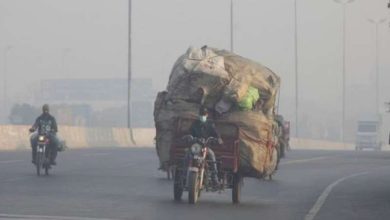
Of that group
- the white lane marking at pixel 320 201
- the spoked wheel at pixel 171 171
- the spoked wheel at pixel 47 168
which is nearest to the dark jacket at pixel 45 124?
the spoked wheel at pixel 47 168

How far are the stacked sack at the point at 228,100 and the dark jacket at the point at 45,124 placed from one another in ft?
26.0

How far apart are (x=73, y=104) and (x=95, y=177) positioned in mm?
103809

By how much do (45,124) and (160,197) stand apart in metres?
7.65

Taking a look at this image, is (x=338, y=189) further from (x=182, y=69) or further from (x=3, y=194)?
(x=3, y=194)

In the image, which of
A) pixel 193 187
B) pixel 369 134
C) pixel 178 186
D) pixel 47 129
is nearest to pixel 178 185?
pixel 178 186

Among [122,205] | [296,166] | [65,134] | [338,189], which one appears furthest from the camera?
[65,134]

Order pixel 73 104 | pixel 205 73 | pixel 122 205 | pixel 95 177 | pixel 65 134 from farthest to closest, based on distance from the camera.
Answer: pixel 73 104
pixel 65 134
pixel 95 177
pixel 205 73
pixel 122 205

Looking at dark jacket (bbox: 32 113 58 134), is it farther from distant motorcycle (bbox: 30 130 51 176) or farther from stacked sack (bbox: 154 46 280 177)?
stacked sack (bbox: 154 46 280 177)

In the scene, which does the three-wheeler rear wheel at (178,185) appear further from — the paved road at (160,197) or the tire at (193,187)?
the tire at (193,187)

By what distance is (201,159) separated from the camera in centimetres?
1673

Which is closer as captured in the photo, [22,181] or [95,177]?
[22,181]

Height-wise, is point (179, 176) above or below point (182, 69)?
below

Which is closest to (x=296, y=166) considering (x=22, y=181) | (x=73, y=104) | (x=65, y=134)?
(x=22, y=181)

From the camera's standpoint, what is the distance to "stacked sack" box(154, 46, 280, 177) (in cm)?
1730
